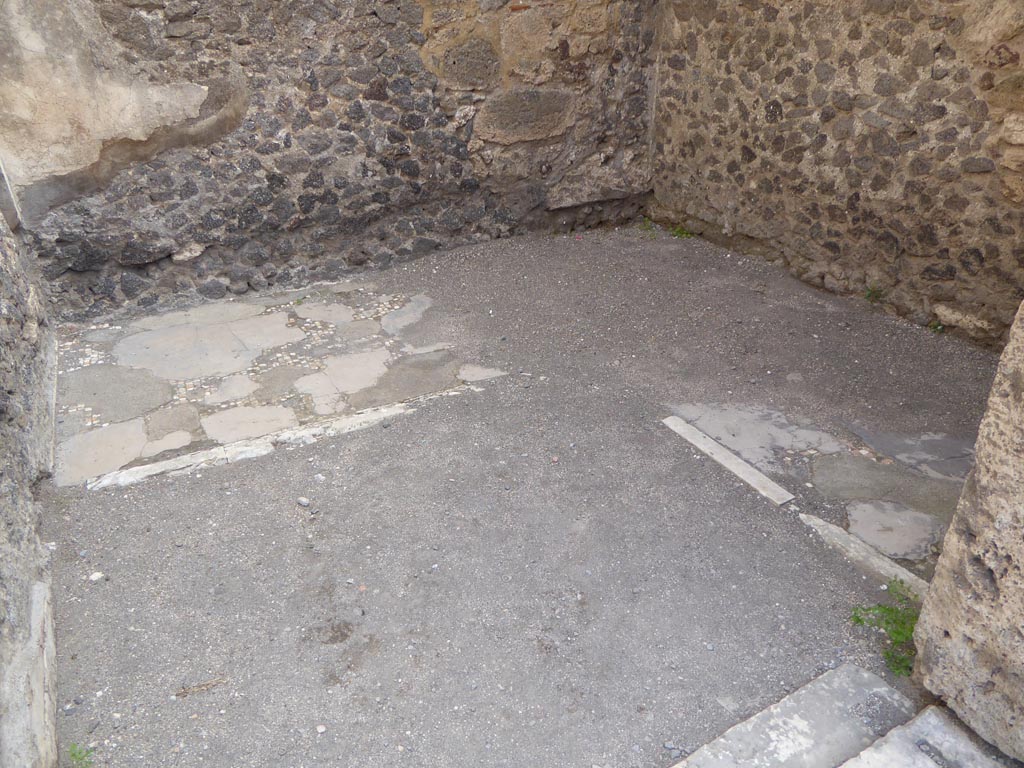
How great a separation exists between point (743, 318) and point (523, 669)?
2.99 metres

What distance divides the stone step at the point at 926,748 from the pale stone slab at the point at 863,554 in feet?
1.85

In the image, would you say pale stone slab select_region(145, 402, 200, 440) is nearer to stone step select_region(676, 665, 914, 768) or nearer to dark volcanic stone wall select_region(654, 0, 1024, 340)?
stone step select_region(676, 665, 914, 768)

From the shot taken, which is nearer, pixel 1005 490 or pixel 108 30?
pixel 1005 490

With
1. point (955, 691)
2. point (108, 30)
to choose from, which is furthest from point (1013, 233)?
point (108, 30)

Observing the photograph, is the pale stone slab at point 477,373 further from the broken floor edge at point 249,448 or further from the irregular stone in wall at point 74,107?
the irregular stone in wall at point 74,107

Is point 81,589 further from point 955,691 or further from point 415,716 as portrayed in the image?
point 955,691

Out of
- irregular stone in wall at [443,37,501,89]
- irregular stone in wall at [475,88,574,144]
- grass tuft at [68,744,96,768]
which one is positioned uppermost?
irregular stone in wall at [443,37,501,89]

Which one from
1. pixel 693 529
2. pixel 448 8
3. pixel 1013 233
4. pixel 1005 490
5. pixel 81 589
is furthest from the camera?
pixel 448 8

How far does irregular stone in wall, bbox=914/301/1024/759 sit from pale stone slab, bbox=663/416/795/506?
100 centimetres

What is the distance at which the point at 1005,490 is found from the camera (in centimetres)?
210

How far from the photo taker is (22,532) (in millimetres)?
2684

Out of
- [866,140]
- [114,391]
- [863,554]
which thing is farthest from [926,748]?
[114,391]

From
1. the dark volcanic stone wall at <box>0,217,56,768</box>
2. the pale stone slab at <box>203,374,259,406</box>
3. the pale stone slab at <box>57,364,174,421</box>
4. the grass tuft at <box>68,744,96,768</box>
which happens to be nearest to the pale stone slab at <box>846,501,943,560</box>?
the grass tuft at <box>68,744,96,768</box>

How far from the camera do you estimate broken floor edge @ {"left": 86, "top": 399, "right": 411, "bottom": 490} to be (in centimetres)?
355
